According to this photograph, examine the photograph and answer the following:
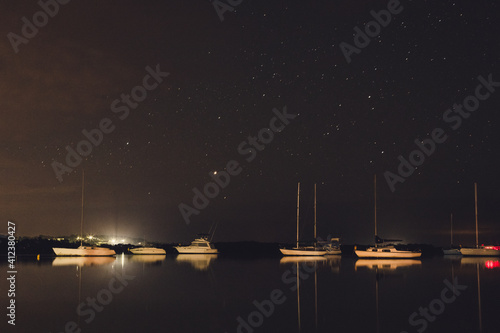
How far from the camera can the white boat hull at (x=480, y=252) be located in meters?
76.3

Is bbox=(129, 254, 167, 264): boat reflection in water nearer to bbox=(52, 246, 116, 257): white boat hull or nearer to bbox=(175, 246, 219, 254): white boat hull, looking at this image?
bbox=(52, 246, 116, 257): white boat hull

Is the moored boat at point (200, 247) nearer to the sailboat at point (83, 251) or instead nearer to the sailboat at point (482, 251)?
the sailboat at point (83, 251)

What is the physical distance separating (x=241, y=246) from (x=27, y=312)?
95.6m

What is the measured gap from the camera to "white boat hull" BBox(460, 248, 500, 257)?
250 feet

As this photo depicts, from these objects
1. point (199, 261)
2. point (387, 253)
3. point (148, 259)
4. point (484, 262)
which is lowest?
point (484, 262)

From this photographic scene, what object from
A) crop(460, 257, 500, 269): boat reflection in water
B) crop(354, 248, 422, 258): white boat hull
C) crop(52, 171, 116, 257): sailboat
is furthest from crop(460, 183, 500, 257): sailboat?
crop(52, 171, 116, 257): sailboat

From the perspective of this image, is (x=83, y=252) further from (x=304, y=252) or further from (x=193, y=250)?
(x=304, y=252)

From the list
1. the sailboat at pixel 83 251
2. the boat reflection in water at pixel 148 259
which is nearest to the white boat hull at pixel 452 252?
the boat reflection in water at pixel 148 259

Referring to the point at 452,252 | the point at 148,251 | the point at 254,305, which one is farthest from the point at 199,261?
the point at 452,252

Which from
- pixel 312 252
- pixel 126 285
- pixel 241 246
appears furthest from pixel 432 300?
pixel 241 246

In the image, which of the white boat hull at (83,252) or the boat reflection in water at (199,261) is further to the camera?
the white boat hull at (83,252)

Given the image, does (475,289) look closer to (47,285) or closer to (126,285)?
(126,285)

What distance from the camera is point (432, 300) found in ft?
72.2

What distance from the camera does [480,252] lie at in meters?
77.3
